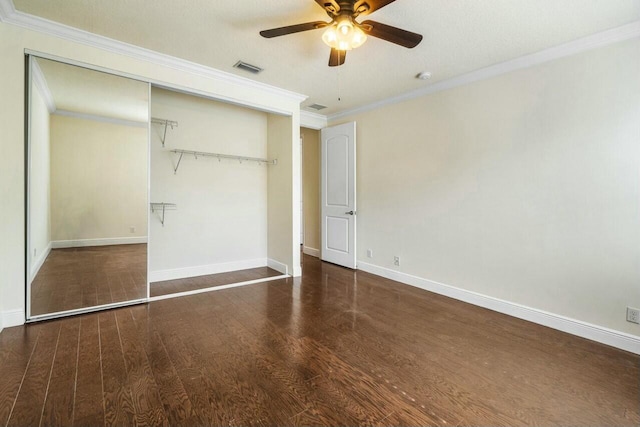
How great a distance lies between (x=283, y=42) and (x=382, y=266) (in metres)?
3.20

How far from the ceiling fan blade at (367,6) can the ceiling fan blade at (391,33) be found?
0.23 feet

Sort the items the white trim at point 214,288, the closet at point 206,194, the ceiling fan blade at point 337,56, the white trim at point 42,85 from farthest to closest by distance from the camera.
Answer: the closet at point 206,194, the white trim at point 214,288, the white trim at point 42,85, the ceiling fan blade at point 337,56

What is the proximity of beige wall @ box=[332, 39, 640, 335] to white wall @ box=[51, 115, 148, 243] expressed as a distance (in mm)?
3243

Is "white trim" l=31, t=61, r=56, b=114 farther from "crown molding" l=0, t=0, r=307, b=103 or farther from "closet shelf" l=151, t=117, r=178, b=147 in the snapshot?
"closet shelf" l=151, t=117, r=178, b=147

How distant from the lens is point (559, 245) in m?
2.70

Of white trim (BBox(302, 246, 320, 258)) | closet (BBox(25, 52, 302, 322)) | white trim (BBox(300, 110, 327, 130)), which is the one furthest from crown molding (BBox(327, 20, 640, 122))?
white trim (BBox(302, 246, 320, 258))

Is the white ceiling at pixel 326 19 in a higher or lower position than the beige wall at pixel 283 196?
higher

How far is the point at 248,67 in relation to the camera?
3.24 metres

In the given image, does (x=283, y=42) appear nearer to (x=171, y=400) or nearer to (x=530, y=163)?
(x=530, y=163)

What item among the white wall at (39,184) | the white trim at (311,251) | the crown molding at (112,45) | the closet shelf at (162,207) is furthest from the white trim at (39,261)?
the white trim at (311,251)

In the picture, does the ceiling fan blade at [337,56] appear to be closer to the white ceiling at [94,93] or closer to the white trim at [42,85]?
the white ceiling at [94,93]

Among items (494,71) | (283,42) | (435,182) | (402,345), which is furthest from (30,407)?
(494,71)

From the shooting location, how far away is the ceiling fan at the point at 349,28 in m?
1.90

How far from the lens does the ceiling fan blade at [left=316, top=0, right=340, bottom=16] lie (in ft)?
6.10
